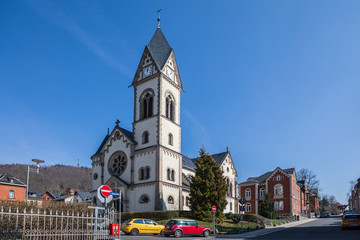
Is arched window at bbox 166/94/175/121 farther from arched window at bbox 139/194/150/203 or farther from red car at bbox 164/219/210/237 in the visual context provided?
red car at bbox 164/219/210/237

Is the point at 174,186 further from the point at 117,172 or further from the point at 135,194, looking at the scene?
the point at 117,172

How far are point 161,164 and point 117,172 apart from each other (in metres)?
6.87

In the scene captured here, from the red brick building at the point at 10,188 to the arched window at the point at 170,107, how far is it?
29.6m

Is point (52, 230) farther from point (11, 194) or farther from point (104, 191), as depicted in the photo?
point (11, 194)

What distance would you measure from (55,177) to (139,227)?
14532 centimetres

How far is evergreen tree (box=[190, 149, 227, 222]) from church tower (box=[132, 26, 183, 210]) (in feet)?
12.8

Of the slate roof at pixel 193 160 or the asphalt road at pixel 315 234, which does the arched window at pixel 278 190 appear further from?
the asphalt road at pixel 315 234

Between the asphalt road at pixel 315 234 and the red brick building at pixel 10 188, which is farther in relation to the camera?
the red brick building at pixel 10 188

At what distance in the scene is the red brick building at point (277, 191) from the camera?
64.4 metres

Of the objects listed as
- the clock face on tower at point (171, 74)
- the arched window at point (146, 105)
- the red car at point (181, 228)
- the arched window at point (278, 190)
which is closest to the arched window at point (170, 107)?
the arched window at point (146, 105)

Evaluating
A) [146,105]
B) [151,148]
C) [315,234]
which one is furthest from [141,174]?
[315,234]

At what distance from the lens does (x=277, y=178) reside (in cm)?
6694

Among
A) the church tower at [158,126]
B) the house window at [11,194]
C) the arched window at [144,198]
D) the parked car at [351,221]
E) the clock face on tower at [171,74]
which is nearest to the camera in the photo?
the parked car at [351,221]

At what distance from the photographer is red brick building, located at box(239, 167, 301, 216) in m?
64.4
